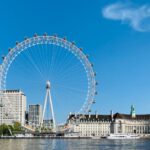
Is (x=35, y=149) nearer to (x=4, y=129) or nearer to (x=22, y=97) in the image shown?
(x=4, y=129)

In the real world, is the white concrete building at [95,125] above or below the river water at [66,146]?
below

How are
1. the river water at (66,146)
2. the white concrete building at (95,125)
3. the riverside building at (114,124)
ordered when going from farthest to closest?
the riverside building at (114,124)
the white concrete building at (95,125)
the river water at (66,146)

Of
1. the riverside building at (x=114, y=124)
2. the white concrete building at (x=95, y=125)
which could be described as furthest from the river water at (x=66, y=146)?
the white concrete building at (x=95, y=125)

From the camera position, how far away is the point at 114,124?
178375mm

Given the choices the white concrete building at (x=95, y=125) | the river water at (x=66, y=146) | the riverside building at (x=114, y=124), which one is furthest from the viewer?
the riverside building at (x=114, y=124)

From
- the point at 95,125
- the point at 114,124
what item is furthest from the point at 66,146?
the point at 114,124

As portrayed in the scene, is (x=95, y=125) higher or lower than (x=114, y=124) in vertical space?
lower

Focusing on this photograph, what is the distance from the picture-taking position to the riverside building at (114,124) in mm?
173750

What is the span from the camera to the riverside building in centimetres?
17375

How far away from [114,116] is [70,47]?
112 m

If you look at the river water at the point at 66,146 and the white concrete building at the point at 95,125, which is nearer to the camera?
the river water at the point at 66,146

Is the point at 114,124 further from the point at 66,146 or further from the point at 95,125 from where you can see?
the point at 66,146

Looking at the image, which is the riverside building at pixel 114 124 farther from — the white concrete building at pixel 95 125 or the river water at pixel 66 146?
the river water at pixel 66 146

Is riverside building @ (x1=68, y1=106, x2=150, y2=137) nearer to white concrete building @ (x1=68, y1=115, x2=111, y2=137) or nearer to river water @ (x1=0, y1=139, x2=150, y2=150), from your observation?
white concrete building @ (x1=68, y1=115, x2=111, y2=137)
